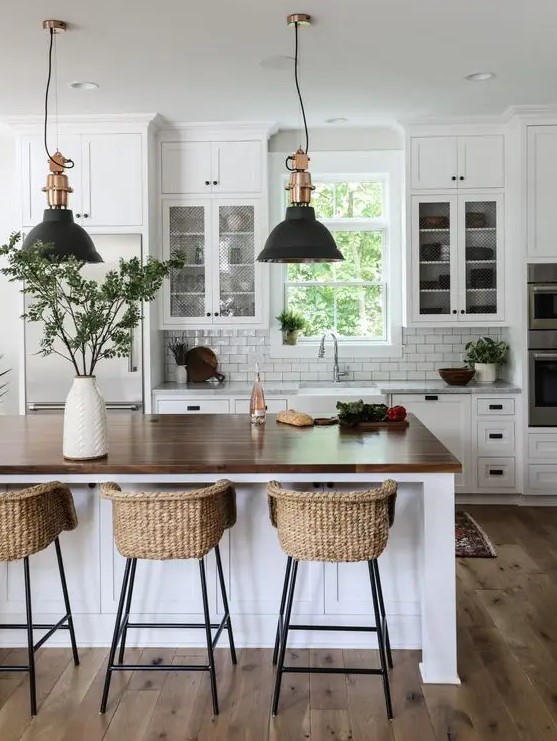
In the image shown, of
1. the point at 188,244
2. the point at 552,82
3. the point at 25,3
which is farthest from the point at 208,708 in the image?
the point at 552,82

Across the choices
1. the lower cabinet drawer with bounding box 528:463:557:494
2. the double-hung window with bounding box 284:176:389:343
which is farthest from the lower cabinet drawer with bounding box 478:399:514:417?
the double-hung window with bounding box 284:176:389:343

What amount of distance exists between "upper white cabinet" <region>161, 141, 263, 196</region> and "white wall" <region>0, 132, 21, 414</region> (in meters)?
1.28

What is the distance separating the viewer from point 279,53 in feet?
14.0

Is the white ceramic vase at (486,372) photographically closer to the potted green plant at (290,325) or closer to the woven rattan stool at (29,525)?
the potted green plant at (290,325)

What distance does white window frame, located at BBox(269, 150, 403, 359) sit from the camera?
610cm

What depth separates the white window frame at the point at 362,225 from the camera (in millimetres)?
6102

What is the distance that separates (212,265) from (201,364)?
84 cm

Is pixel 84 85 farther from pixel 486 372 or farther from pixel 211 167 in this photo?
pixel 486 372

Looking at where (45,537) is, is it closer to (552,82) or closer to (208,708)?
(208,708)

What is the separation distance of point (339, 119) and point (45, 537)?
4.10 metres

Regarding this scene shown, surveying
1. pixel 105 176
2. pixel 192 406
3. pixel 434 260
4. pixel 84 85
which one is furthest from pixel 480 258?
pixel 84 85

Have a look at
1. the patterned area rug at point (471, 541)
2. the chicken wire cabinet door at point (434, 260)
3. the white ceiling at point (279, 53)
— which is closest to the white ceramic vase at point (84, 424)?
the white ceiling at point (279, 53)

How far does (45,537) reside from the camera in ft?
9.35

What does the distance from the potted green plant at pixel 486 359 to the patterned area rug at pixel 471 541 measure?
3.88ft
